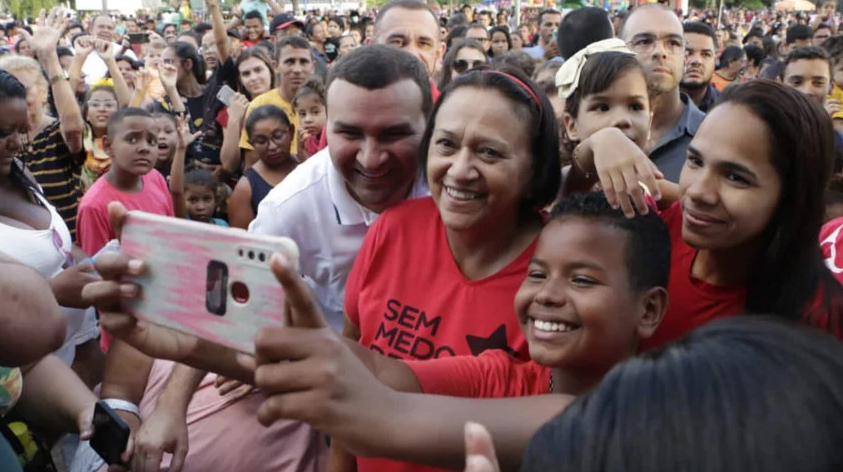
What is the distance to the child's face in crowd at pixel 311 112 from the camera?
454 cm

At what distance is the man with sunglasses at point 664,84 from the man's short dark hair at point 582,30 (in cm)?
49

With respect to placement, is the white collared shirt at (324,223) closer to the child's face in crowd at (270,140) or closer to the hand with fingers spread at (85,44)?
the child's face in crowd at (270,140)

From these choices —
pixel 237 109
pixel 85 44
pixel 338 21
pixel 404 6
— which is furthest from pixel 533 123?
pixel 338 21

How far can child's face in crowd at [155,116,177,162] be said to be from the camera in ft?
16.2

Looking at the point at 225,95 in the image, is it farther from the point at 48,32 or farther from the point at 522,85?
the point at 522,85

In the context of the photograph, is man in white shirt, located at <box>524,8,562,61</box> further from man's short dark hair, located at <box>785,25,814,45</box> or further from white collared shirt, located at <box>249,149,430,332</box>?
white collared shirt, located at <box>249,149,430,332</box>

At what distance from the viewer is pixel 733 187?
152 centimetres

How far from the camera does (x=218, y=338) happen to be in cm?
108

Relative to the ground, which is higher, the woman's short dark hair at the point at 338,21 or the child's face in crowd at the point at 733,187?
the child's face in crowd at the point at 733,187

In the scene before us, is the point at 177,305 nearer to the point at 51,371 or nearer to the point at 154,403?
the point at 154,403

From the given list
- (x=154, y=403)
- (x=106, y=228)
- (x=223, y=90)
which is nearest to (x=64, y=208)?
(x=106, y=228)

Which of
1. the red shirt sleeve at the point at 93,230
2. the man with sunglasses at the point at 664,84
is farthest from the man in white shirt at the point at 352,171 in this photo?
the red shirt sleeve at the point at 93,230

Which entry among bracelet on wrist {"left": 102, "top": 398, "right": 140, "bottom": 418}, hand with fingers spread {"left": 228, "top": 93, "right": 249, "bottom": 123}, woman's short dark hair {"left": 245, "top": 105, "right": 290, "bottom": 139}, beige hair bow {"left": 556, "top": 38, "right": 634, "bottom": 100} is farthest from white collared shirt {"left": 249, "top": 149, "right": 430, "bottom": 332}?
hand with fingers spread {"left": 228, "top": 93, "right": 249, "bottom": 123}

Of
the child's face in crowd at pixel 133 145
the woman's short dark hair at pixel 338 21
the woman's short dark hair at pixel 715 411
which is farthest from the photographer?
the woman's short dark hair at pixel 338 21
